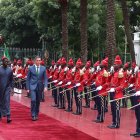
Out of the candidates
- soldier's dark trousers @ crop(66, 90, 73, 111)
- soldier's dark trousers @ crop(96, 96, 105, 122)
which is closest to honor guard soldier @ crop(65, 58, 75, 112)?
soldier's dark trousers @ crop(66, 90, 73, 111)

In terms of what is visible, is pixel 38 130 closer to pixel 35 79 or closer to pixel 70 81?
pixel 35 79

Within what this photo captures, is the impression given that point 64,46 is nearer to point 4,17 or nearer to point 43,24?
point 43,24

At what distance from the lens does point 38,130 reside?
11.9 metres

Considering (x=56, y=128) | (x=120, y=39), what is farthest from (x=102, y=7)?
(x=56, y=128)

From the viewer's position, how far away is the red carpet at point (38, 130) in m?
10.9

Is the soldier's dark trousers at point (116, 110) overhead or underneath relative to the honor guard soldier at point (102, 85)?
underneath

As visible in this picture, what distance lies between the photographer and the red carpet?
35.6 ft

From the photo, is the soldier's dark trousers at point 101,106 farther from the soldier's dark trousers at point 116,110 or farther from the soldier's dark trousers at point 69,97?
the soldier's dark trousers at point 69,97

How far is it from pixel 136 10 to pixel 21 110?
86.1ft

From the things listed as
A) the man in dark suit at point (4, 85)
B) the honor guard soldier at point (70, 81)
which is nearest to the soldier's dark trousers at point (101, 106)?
the honor guard soldier at point (70, 81)

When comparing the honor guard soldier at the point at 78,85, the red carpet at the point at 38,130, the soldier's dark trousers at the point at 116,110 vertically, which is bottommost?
the red carpet at the point at 38,130

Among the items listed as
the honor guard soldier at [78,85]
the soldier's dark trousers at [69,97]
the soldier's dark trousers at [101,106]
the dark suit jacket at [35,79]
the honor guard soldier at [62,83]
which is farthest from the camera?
the honor guard soldier at [62,83]

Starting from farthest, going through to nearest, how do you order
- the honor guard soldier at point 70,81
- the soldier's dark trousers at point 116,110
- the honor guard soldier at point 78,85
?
the honor guard soldier at point 70,81 < the honor guard soldier at point 78,85 < the soldier's dark trousers at point 116,110

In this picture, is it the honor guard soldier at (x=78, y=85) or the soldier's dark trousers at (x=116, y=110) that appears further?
the honor guard soldier at (x=78, y=85)
